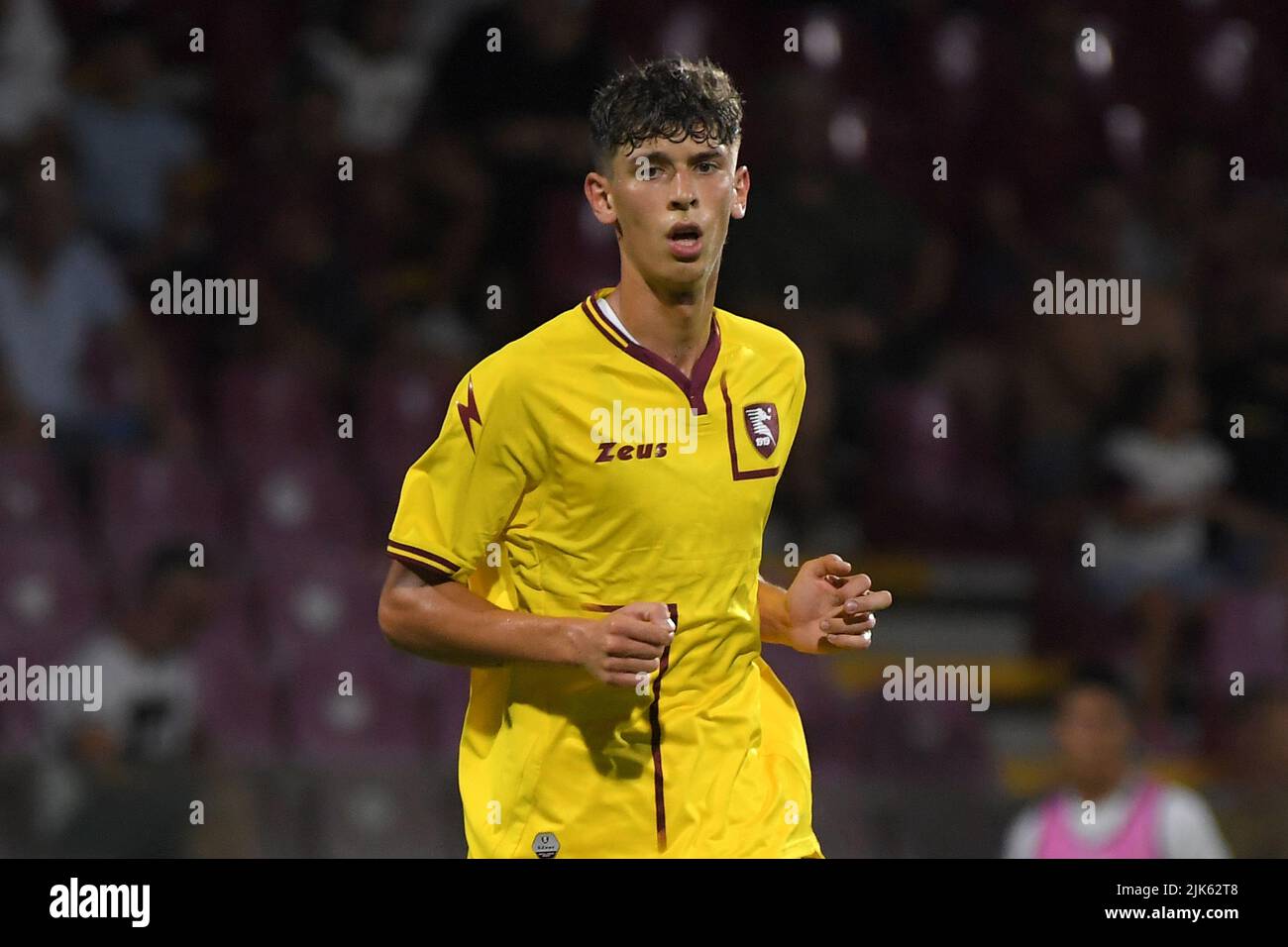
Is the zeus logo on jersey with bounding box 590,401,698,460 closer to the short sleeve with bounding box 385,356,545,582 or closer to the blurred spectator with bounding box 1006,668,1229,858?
the short sleeve with bounding box 385,356,545,582

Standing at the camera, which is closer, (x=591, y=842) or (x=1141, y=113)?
(x=591, y=842)

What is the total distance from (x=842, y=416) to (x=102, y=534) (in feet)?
7.97

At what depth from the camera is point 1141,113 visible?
737 centimetres

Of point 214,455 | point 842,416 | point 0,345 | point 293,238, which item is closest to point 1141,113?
point 842,416

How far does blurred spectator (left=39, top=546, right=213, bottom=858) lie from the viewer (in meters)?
5.36

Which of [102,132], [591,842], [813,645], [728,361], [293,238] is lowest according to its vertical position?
[591,842]

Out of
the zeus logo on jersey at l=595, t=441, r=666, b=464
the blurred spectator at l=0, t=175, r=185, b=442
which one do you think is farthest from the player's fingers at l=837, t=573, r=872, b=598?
the blurred spectator at l=0, t=175, r=185, b=442

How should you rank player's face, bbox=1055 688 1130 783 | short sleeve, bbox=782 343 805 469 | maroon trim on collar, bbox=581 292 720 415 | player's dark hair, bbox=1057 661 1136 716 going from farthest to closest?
1. player's dark hair, bbox=1057 661 1136 716
2. player's face, bbox=1055 688 1130 783
3. short sleeve, bbox=782 343 805 469
4. maroon trim on collar, bbox=581 292 720 415

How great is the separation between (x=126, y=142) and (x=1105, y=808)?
409cm

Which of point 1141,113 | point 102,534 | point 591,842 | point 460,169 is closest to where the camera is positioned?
point 591,842

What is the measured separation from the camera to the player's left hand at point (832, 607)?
3.24 metres

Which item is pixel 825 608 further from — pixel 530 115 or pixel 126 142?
pixel 126 142

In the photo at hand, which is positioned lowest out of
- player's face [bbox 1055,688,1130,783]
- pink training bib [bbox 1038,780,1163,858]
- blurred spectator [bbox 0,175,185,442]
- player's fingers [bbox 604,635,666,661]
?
pink training bib [bbox 1038,780,1163,858]

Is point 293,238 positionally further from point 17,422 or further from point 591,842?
point 591,842
